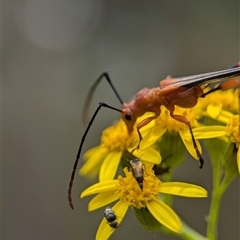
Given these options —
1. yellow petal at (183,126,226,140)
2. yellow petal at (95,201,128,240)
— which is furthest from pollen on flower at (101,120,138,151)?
yellow petal at (95,201,128,240)

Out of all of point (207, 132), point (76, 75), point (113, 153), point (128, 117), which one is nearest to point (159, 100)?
point (128, 117)

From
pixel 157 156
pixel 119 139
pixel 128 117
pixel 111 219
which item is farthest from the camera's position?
pixel 119 139

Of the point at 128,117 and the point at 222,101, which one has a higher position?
the point at 128,117

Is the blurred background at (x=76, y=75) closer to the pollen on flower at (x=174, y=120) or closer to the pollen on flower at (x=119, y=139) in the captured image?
the pollen on flower at (x=119, y=139)

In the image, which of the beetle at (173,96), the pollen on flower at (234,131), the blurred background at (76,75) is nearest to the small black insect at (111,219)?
the beetle at (173,96)

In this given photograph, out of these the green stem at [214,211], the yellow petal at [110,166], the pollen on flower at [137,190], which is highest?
the yellow petal at [110,166]

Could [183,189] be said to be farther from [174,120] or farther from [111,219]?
[174,120]
